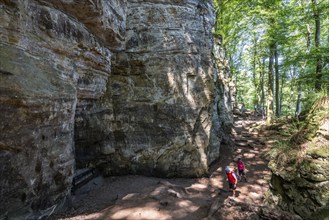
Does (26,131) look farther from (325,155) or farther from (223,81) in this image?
(223,81)

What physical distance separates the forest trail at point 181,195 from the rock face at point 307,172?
106 centimetres

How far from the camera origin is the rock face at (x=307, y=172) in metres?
5.00

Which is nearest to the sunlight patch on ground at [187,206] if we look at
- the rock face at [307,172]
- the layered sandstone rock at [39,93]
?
the rock face at [307,172]

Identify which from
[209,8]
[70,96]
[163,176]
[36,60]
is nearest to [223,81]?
[209,8]

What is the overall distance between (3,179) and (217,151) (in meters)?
10.6

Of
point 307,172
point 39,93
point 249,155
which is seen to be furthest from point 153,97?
point 249,155

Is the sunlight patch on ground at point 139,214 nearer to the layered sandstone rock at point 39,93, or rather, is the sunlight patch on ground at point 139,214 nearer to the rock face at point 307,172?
the layered sandstone rock at point 39,93

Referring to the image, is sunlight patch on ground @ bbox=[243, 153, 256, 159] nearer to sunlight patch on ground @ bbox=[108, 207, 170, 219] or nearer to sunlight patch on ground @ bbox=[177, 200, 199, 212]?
sunlight patch on ground @ bbox=[177, 200, 199, 212]

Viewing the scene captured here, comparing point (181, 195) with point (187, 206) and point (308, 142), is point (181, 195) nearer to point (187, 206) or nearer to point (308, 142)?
point (187, 206)

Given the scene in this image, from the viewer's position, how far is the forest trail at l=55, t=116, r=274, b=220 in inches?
210

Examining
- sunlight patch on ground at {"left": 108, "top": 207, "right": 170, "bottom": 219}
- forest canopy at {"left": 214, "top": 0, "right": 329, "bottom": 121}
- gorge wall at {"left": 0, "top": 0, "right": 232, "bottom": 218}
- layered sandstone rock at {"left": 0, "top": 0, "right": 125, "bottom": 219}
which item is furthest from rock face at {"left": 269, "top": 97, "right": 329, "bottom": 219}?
layered sandstone rock at {"left": 0, "top": 0, "right": 125, "bottom": 219}

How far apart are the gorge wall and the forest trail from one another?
73 centimetres

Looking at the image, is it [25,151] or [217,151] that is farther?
[217,151]

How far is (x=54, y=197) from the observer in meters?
5.44
